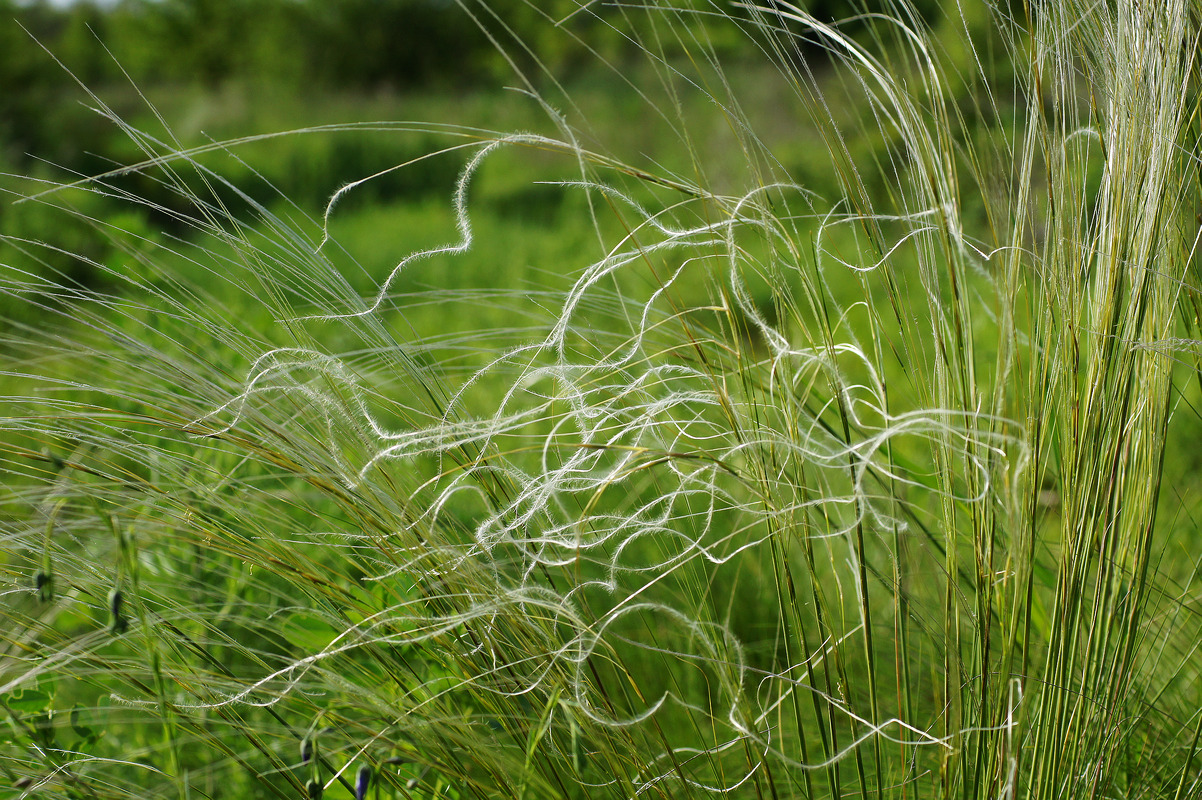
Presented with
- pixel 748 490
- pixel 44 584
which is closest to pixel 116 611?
pixel 44 584

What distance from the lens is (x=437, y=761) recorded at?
83 centimetres

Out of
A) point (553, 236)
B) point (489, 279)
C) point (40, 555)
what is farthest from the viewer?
point (553, 236)

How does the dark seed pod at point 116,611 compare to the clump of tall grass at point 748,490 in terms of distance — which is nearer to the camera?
the dark seed pod at point 116,611

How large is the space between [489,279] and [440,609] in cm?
501

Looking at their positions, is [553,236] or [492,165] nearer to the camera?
[553,236]

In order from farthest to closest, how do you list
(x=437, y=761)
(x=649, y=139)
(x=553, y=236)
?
1. (x=649, y=139)
2. (x=553, y=236)
3. (x=437, y=761)

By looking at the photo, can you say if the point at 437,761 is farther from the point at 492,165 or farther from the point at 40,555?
the point at 492,165

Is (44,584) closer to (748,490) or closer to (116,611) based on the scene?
(116,611)

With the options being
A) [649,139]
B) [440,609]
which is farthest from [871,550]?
[649,139]

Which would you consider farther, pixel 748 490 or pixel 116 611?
pixel 748 490

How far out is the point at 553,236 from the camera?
22.8 ft

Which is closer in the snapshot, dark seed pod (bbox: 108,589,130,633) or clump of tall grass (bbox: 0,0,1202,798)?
dark seed pod (bbox: 108,589,130,633)

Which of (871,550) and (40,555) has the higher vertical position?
(40,555)

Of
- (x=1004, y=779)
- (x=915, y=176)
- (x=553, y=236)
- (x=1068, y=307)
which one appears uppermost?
(x=915, y=176)
